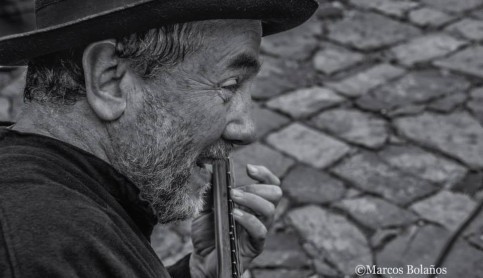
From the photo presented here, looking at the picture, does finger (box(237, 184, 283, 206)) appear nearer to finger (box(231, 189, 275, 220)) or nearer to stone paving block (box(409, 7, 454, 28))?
finger (box(231, 189, 275, 220))

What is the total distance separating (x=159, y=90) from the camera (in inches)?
66.6

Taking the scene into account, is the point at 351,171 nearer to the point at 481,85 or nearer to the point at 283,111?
the point at 283,111

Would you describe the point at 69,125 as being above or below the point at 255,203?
above

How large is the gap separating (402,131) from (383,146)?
0.74 feet

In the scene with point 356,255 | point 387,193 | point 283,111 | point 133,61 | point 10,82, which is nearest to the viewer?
point 133,61

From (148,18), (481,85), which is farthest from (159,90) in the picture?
(481,85)

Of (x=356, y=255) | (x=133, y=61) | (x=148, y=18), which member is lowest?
(x=356, y=255)

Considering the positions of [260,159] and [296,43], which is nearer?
[260,159]

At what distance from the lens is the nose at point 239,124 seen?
182 cm

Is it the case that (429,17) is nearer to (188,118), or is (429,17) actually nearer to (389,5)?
(389,5)

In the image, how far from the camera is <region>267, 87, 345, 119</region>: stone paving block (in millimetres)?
4613

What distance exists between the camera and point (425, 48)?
522cm

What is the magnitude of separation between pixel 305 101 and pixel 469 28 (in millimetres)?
1884

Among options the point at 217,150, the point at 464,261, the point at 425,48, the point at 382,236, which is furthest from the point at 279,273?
the point at 425,48
